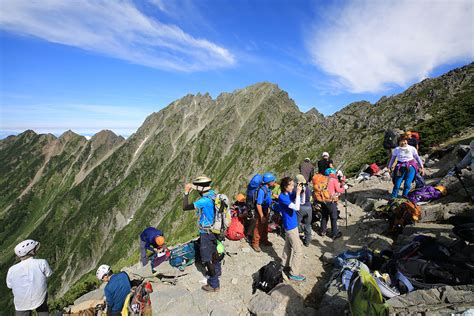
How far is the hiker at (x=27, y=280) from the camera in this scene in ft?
22.1

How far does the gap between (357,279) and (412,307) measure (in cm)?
97

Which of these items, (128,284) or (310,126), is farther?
(310,126)

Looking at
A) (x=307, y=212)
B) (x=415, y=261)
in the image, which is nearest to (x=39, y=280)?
(x=307, y=212)

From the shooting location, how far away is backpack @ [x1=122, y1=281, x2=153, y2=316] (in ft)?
21.1

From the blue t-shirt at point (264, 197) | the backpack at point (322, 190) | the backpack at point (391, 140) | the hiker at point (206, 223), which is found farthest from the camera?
A: the backpack at point (391, 140)

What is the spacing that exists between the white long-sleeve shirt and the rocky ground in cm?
167

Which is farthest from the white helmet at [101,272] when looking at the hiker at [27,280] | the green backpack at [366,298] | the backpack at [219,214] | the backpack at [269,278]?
the green backpack at [366,298]

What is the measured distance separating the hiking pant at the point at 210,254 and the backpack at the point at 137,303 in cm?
187

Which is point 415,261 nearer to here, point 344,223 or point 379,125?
point 344,223

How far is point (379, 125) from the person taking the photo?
214 ft

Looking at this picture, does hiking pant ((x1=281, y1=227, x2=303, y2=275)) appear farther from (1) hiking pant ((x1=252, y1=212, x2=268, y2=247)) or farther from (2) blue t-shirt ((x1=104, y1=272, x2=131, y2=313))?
(2) blue t-shirt ((x1=104, y1=272, x2=131, y2=313))

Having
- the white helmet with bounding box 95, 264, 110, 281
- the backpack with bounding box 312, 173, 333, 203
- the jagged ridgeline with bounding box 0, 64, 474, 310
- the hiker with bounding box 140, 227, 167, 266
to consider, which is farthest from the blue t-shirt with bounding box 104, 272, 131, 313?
the jagged ridgeline with bounding box 0, 64, 474, 310

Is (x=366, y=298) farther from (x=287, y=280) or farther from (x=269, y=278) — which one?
(x=287, y=280)

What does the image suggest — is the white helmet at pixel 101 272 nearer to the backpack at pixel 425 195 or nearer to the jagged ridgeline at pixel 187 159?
the backpack at pixel 425 195
